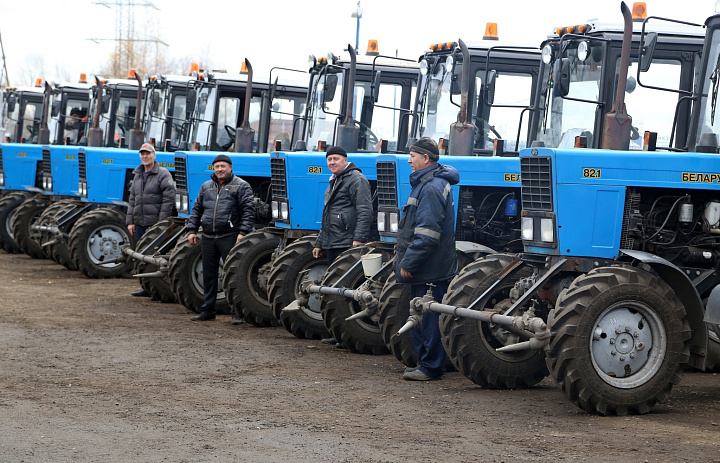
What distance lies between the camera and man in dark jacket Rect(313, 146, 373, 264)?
1028 cm

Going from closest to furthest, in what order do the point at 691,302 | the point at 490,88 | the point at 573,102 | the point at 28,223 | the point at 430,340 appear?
1. the point at 691,302
2. the point at 430,340
3. the point at 573,102
4. the point at 490,88
5. the point at 28,223

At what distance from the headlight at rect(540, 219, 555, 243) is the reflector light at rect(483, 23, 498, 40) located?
4.72 metres

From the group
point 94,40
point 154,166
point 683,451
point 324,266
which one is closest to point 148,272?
point 154,166

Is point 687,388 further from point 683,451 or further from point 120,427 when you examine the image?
point 120,427

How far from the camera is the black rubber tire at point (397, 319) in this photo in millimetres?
8984

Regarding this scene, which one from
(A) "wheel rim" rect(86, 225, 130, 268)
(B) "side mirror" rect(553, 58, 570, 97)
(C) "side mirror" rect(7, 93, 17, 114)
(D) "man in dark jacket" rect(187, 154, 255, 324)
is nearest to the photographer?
(B) "side mirror" rect(553, 58, 570, 97)

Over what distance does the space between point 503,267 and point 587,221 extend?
2.65ft

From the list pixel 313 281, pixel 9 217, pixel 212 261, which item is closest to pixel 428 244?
pixel 313 281

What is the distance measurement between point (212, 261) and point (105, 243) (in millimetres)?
4652

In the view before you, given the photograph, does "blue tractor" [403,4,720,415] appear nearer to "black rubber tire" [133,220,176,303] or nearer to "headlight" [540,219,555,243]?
"headlight" [540,219,555,243]

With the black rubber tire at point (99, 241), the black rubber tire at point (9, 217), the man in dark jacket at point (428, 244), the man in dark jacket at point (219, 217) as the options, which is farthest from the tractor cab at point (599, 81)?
the black rubber tire at point (9, 217)

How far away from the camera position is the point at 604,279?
728 cm

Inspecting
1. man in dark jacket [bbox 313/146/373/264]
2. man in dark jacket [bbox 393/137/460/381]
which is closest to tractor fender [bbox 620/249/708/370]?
man in dark jacket [bbox 393/137/460/381]

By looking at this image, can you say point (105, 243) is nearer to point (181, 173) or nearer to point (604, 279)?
point (181, 173)
